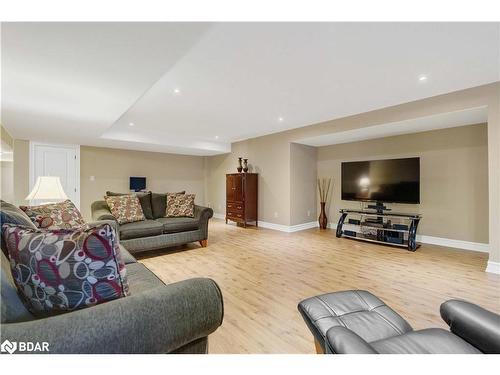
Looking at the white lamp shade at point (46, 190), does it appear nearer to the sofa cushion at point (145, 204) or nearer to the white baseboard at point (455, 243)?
the sofa cushion at point (145, 204)

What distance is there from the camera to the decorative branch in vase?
5480 millimetres

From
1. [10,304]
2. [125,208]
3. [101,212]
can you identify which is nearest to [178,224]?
[125,208]

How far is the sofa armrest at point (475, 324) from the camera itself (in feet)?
3.10

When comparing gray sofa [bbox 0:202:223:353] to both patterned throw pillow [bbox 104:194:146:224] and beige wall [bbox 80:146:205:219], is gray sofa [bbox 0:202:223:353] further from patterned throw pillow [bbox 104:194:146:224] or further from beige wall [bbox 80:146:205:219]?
beige wall [bbox 80:146:205:219]

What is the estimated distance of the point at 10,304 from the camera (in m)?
0.86

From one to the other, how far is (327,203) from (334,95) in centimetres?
304

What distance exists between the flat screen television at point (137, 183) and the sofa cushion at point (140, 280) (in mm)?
5113

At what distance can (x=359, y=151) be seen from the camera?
16.5ft

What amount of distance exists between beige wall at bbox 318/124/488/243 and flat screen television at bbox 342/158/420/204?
1.33 ft

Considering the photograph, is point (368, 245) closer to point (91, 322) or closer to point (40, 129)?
point (91, 322)

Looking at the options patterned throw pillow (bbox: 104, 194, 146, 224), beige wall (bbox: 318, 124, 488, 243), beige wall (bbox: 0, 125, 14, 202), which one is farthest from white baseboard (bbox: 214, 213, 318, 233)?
beige wall (bbox: 0, 125, 14, 202)
